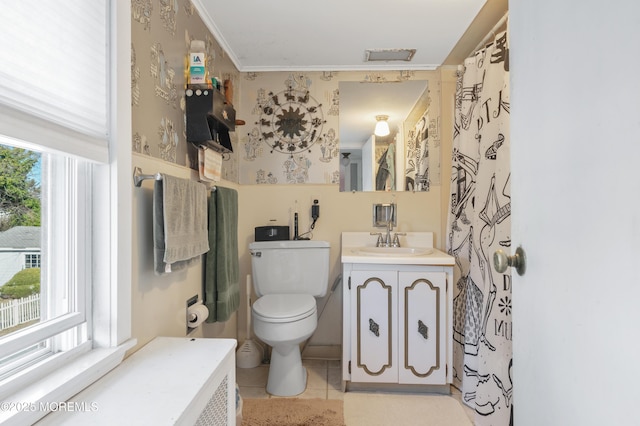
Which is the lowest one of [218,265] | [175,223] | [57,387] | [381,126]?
[57,387]

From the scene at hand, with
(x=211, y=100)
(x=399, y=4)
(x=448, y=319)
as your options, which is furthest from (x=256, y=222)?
(x=399, y=4)

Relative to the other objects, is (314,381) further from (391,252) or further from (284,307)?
(391,252)

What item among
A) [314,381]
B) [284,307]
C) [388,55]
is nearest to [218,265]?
[284,307]

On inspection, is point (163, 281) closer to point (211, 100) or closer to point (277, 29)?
point (211, 100)

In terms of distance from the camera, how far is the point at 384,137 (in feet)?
7.86

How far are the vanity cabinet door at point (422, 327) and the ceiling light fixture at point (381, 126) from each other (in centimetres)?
109

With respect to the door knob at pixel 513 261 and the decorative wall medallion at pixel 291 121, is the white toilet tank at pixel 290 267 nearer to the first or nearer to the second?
the decorative wall medallion at pixel 291 121

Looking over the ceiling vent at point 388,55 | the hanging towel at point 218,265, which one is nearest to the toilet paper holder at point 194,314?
the hanging towel at point 218,265

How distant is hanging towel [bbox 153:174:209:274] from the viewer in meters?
1.17

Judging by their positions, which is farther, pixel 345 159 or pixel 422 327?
pixel 345 159

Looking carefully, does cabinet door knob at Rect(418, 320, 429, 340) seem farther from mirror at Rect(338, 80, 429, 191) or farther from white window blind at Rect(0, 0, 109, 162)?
white window blind at Rect(0, 0, 109, 162)

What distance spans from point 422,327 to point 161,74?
1.87m

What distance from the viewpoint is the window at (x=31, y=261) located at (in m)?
0.82

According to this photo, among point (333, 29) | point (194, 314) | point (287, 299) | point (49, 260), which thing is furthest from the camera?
point (287, 299)
